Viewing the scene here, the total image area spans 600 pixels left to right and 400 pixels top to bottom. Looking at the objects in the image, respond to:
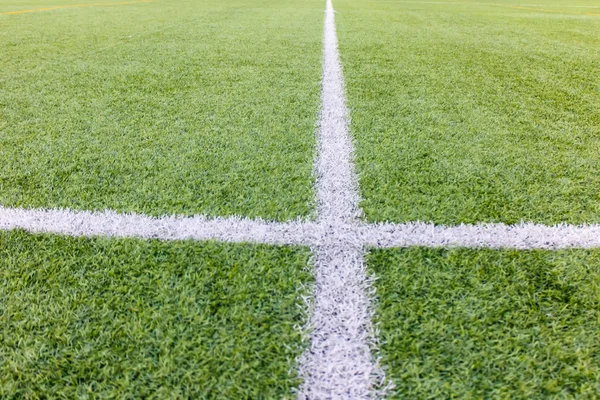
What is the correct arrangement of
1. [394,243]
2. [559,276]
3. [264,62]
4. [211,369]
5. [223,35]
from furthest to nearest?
[223,35] < [264,62] < [394,243] < [559,276] < [211,369]

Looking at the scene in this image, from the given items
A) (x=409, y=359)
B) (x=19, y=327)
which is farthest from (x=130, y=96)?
(x=409, y=359)

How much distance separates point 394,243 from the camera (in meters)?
1.07

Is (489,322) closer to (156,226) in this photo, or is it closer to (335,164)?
(335,164)

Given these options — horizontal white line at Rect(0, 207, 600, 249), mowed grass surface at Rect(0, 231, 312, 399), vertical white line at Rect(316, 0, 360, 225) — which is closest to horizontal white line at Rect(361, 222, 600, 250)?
horizontal white line at Rect(0, 207, 600, 249)

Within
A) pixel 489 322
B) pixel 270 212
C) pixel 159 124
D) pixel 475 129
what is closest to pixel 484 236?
pixel 489 322

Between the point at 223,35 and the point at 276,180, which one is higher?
the point at 223,35

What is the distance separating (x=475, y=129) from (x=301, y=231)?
110 cm

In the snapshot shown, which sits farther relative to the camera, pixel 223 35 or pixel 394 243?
pixel 223 35

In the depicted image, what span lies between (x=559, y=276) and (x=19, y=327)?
1.32 meters

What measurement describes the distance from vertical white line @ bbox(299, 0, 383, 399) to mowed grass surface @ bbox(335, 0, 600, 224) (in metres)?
0.09

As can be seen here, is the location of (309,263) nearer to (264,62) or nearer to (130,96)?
(130,96)

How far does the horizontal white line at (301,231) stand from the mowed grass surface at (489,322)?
0.04 m

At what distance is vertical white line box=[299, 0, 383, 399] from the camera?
75 centimetres

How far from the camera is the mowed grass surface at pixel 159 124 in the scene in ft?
4.14
